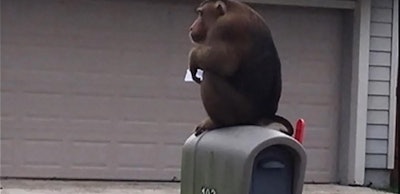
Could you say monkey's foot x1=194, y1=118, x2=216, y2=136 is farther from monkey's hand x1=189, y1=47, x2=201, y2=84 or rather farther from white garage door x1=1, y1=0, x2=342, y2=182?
white garage door x1=1, y1=0, x2=342, y2=182

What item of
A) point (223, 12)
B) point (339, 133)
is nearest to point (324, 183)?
point (339, 133)

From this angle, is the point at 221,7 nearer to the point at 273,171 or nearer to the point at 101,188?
the point at 273,171

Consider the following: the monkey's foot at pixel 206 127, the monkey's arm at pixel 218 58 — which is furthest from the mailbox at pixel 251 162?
the monkey's arm at pixel 218 58

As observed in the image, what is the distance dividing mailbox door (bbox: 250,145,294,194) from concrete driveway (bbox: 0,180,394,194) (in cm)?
554

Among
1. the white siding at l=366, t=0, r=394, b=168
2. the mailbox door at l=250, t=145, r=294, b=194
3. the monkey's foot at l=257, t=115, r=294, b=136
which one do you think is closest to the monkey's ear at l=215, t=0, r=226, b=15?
the monkey's foot at l=257, t=115, r=294, b=136

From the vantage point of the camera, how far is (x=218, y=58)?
454 cm

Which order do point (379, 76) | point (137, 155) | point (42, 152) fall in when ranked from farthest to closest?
point (379, 76), point (137, 155), point (42, 152)

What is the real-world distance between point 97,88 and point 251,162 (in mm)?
6701

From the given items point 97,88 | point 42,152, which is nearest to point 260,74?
point 97,88

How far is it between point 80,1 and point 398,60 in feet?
12.1

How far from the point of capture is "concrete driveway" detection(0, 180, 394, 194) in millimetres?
9930

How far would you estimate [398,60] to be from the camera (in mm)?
11500

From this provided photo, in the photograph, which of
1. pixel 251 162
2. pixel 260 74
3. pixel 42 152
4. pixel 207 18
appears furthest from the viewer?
pixel 42 152

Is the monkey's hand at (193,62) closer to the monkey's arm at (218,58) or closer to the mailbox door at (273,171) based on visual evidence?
the monkey's arm at (218,58)
